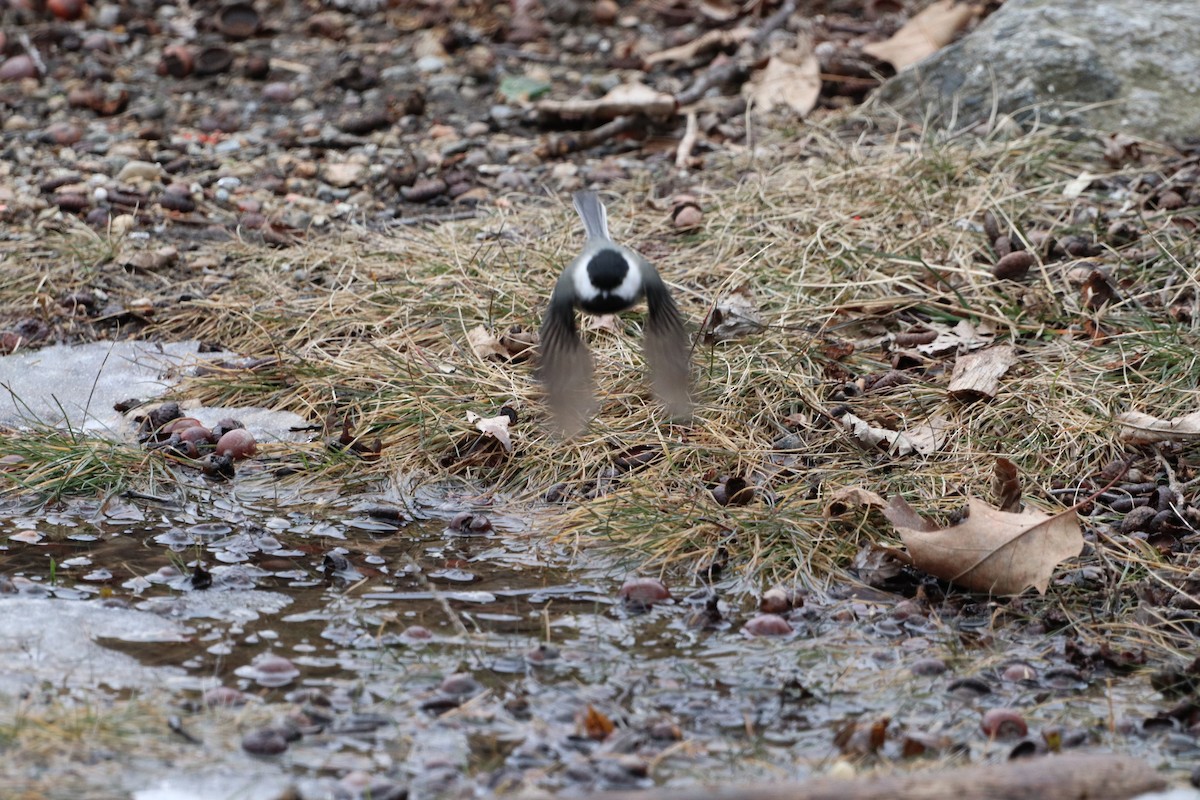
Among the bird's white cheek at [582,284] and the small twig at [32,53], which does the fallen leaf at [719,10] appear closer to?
the small twig at [32,53]

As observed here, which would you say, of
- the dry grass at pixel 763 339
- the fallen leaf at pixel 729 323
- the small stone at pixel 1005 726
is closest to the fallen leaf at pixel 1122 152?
the dry grass at pixel 763 339

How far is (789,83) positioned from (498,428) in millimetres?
3075

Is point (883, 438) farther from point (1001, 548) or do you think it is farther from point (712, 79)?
point (712, 79)

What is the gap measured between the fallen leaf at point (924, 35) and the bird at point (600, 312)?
3.11 m

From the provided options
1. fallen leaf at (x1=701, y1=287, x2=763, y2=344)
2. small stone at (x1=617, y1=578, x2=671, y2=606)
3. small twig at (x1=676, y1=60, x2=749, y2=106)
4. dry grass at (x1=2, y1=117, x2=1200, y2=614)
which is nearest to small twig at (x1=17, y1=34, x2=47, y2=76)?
dry grass at (x1=2, y1=117, x2=1200, y2=614)

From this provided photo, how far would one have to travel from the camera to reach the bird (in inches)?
124

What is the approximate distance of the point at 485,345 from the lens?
425 cm

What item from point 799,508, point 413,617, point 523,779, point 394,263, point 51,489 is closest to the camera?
point 523,779

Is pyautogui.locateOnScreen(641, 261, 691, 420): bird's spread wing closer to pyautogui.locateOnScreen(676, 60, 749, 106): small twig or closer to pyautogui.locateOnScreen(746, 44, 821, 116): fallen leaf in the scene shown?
pyautogui.locateOnScreen(746, 44, 821, 116): fallen leaf

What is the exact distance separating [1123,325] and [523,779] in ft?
8.46

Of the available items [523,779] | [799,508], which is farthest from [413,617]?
[799,508]

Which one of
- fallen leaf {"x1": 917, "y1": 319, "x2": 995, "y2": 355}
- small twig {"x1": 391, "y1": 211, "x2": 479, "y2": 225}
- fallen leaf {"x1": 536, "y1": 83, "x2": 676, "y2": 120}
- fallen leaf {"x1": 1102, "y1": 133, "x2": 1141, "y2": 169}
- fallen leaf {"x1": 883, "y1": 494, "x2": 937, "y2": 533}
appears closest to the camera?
fallen leaf {"x1": 883, "y1": 494, "x2": 937, "y2": 533}

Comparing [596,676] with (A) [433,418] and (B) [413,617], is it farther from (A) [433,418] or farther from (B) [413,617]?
(A) [433,418]

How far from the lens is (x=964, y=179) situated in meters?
4.98
